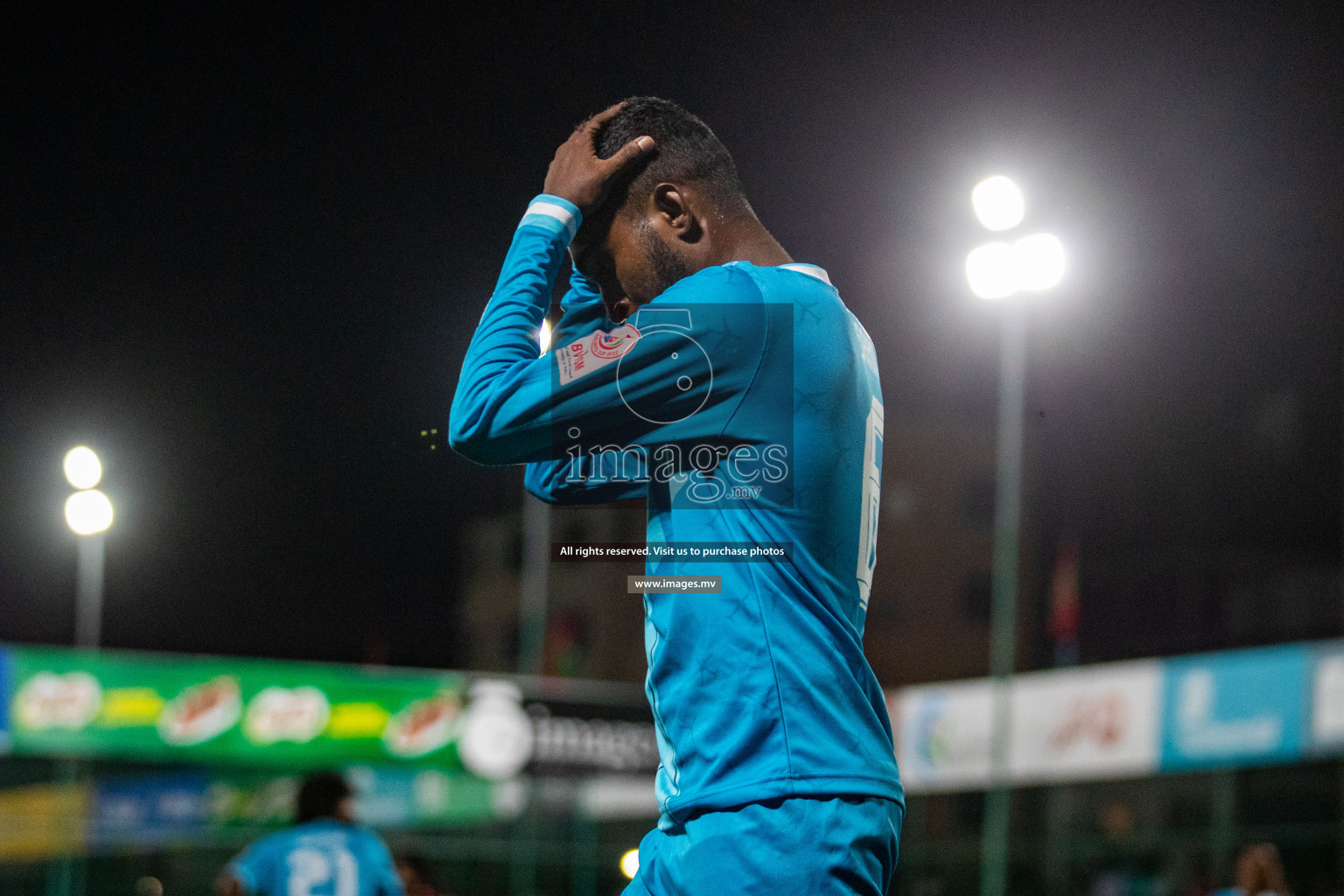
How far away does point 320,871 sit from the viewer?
229 inches

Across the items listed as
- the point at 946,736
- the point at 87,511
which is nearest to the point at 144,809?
the point at 87,511

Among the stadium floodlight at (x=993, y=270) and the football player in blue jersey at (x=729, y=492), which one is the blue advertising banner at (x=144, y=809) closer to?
the stadium floodlight at (x=993, y=270)

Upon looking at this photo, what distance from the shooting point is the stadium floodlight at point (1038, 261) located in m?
9.39

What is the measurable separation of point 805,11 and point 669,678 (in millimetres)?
3836

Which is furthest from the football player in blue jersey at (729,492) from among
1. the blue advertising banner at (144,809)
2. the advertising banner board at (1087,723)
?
the blue advertising banner at (144,809)

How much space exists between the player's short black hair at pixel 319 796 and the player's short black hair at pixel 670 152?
4795 millimetres

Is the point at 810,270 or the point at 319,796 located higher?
the point at 810,270

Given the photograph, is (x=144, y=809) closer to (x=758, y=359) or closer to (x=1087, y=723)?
(x=1087, y=723)

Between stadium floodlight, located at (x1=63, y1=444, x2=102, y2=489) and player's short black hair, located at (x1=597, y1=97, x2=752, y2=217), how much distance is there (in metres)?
8.99

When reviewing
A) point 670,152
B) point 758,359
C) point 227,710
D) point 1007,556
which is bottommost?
point 227,710

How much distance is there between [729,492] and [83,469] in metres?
9.75

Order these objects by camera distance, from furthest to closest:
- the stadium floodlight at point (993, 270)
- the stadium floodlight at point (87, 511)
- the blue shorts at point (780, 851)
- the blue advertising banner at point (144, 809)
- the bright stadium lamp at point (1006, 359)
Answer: the blue advertising banner at point (144, 809) < the stadium floodlight at point (87, 511) < the stadium floodlight at point (993, 270) < the bright stadium lamp at point (1006, 359) < the blue shorts at point (780, 851)

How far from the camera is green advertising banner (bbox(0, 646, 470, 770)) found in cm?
1359

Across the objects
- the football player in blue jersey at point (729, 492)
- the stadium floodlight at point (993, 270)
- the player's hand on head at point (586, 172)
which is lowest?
the football player in blue jersey at point (729, 492)
